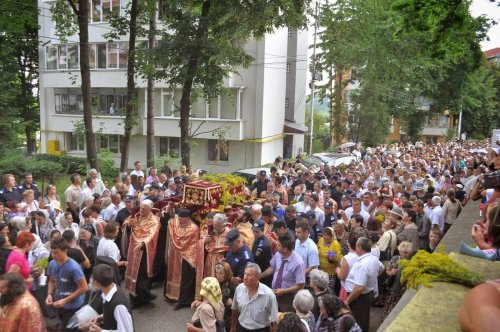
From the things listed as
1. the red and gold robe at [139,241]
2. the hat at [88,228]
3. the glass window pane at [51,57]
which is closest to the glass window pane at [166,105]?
the glass window pane at [51,57]

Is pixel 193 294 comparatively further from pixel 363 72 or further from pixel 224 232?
pixel 363 72

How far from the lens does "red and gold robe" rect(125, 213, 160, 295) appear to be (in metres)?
8.05

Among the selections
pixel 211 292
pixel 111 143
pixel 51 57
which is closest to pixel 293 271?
pixel 211 292

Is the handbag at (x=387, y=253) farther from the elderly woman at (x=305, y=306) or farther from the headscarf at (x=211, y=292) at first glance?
the headscarf at (x=211, y=292)

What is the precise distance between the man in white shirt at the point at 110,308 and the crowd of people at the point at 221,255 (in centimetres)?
1

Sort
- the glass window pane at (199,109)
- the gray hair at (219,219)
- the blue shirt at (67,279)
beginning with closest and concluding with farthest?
1. the blue shirt at (67,279)
2. the gray hair at (219,219)
3. the glass window pane at (199,109)

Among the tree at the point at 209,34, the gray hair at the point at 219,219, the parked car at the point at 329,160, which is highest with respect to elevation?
the tree at the point at 209,34

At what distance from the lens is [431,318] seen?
240 cm

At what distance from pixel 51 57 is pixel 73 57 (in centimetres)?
209

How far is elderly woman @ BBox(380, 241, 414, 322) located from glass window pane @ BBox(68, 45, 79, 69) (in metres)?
29.5

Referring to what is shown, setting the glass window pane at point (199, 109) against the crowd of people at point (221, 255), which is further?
the glass window pane at point (199, 109)

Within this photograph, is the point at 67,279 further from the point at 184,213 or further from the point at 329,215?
the point at 329,215

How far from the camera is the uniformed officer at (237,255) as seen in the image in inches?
256

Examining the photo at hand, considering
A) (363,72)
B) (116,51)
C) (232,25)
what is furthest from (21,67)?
(363,72)
